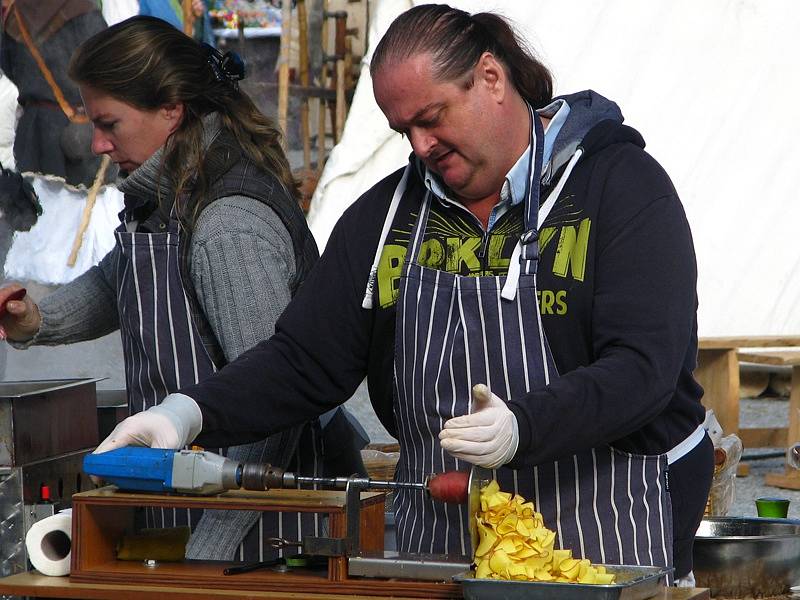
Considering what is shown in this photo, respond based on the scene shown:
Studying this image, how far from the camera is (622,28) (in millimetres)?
6137

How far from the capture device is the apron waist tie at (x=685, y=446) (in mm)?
2039

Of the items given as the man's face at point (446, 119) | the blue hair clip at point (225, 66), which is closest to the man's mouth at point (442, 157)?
the man's face at point (446, 119)

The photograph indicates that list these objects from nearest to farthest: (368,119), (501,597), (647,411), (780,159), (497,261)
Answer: (501,597) < (647,411) < (497,261) < (368,119) < (780,159)

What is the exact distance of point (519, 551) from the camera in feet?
5.55

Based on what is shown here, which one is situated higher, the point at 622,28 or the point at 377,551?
the point at 622,28

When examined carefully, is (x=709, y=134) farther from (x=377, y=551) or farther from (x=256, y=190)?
(x=377, y=551)

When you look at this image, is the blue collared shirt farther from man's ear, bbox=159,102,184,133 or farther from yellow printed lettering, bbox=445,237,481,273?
man's ear, bbox=159,102,184,133

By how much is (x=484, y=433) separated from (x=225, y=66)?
117cm

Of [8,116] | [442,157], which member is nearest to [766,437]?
[8,116]

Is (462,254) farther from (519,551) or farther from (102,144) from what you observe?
(102,144)

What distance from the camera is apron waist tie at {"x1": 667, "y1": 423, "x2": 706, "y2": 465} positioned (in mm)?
2039

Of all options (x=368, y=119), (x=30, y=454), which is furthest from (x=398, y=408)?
(x=368, y=119)

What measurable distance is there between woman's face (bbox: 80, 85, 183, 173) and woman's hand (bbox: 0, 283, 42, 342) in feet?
1.42

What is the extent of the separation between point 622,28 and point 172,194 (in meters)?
4.18
